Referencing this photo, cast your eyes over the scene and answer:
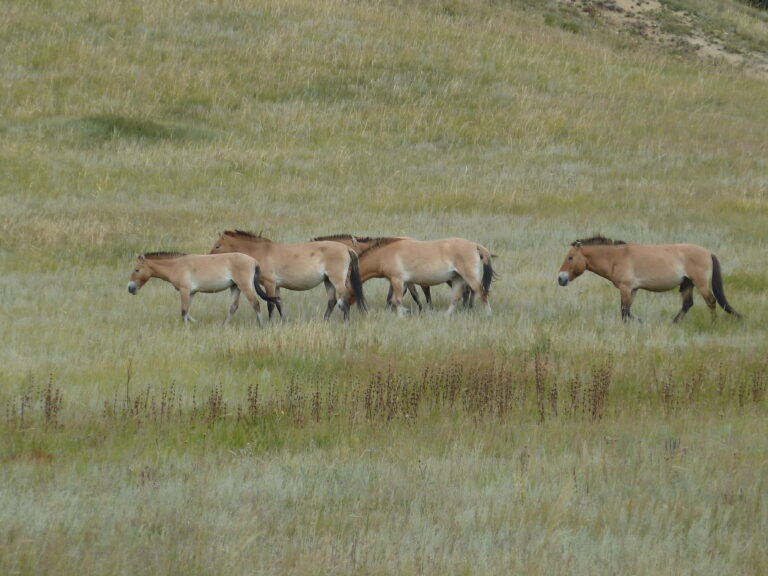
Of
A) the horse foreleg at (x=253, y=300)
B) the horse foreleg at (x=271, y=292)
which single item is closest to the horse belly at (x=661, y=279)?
the horse foreleg at (x=271, y=292)

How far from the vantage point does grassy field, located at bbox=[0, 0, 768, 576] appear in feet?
20.2

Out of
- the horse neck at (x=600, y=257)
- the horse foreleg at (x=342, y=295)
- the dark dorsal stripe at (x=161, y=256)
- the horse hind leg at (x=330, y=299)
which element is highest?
the horse neck at (x=600, y=257)

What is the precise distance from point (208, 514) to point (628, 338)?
7.30 metres

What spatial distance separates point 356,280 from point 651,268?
3942 millimetres

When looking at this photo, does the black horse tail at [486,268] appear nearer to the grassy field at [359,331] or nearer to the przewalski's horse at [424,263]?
the przewalski's horse at [424,263]

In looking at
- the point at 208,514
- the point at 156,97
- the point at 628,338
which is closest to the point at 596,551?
the point at 208,514

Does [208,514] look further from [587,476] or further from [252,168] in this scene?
[252,168]

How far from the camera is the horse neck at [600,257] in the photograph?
13.8 m

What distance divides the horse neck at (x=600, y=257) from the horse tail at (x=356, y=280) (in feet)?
9.99

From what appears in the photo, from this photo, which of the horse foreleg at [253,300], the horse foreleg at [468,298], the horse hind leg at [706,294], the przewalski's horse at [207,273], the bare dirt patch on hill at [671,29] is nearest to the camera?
the horse hind leg at [706,294]

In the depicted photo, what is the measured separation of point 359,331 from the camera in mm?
12523

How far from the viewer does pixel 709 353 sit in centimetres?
1148

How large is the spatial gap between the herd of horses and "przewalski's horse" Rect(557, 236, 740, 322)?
0.04 feet

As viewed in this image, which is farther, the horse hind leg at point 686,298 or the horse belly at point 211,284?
the horse belly at point 211,284
